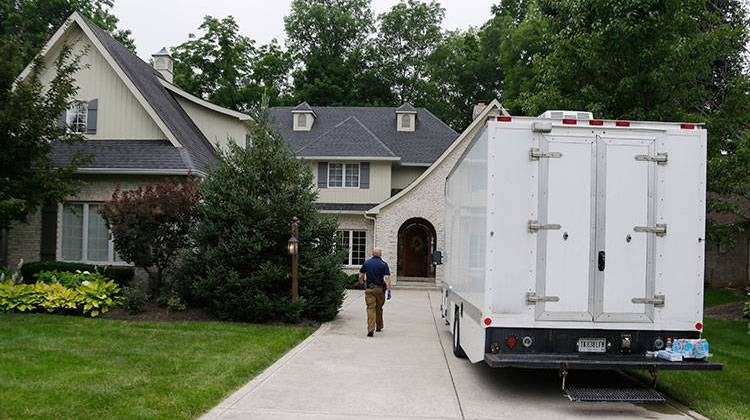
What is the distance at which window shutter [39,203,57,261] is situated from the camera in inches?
729

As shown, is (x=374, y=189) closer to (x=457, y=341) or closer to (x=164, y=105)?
(x=164, y=105)

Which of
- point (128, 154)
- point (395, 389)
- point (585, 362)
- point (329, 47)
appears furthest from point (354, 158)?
point (329, 47)

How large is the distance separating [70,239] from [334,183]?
1285 cm

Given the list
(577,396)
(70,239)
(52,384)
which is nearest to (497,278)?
(577,396)

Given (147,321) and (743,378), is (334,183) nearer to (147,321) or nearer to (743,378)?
(147,321)

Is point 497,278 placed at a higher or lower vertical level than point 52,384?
higher

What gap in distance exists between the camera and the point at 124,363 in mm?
9312

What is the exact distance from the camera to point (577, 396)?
7621 millimetres

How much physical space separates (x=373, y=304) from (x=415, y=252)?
1713cm

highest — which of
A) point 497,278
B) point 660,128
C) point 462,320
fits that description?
point 660,128

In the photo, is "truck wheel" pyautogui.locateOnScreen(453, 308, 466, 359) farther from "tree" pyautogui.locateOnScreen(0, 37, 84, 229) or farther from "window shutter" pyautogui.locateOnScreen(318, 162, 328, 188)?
"window shutter" pyautogui.locateOnScreen(318, 162, 328, 188)

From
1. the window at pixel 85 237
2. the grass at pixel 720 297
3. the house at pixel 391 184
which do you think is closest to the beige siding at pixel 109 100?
the window at pixel 85 237

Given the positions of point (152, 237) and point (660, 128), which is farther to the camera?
point (152, 237)

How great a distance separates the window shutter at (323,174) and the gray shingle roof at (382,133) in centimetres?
70
